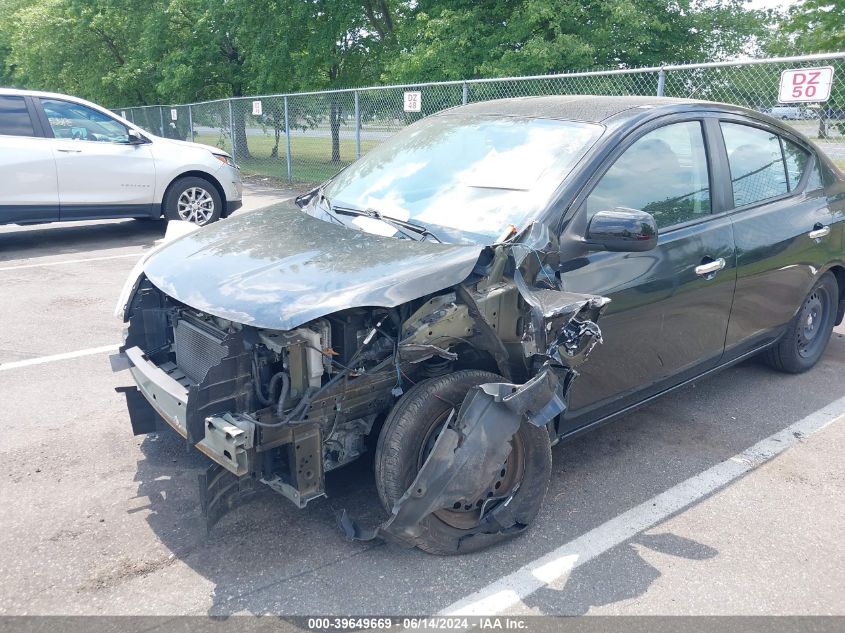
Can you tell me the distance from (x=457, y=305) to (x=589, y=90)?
27.9 ft

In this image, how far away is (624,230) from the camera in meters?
3.12

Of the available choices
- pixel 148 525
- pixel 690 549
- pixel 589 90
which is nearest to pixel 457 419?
pixel 690 549

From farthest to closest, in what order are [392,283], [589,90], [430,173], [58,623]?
[589,90] → [430,173] → [392,283] → [58,623]

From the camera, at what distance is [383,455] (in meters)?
2.87

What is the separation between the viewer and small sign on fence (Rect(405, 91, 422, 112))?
11492 mm

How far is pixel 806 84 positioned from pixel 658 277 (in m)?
4.93

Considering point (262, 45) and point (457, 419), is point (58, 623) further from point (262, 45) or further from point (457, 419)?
point (262, 45)

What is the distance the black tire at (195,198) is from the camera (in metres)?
9.92

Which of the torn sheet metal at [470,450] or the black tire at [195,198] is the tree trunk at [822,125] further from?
the black tire at [195,198]

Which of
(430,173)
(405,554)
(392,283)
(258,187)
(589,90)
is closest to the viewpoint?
(392,283)

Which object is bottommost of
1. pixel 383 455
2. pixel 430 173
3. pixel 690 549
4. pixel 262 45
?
pixel 690 549

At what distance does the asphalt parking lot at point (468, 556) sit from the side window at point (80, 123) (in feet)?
17.9

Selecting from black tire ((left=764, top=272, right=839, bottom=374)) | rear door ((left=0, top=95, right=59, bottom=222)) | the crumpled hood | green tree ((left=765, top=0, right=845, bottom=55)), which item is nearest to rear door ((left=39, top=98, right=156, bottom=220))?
rear door ((left=0, top=95, right=59, bottom=222))

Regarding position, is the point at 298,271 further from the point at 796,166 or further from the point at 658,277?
the point at 796,166
